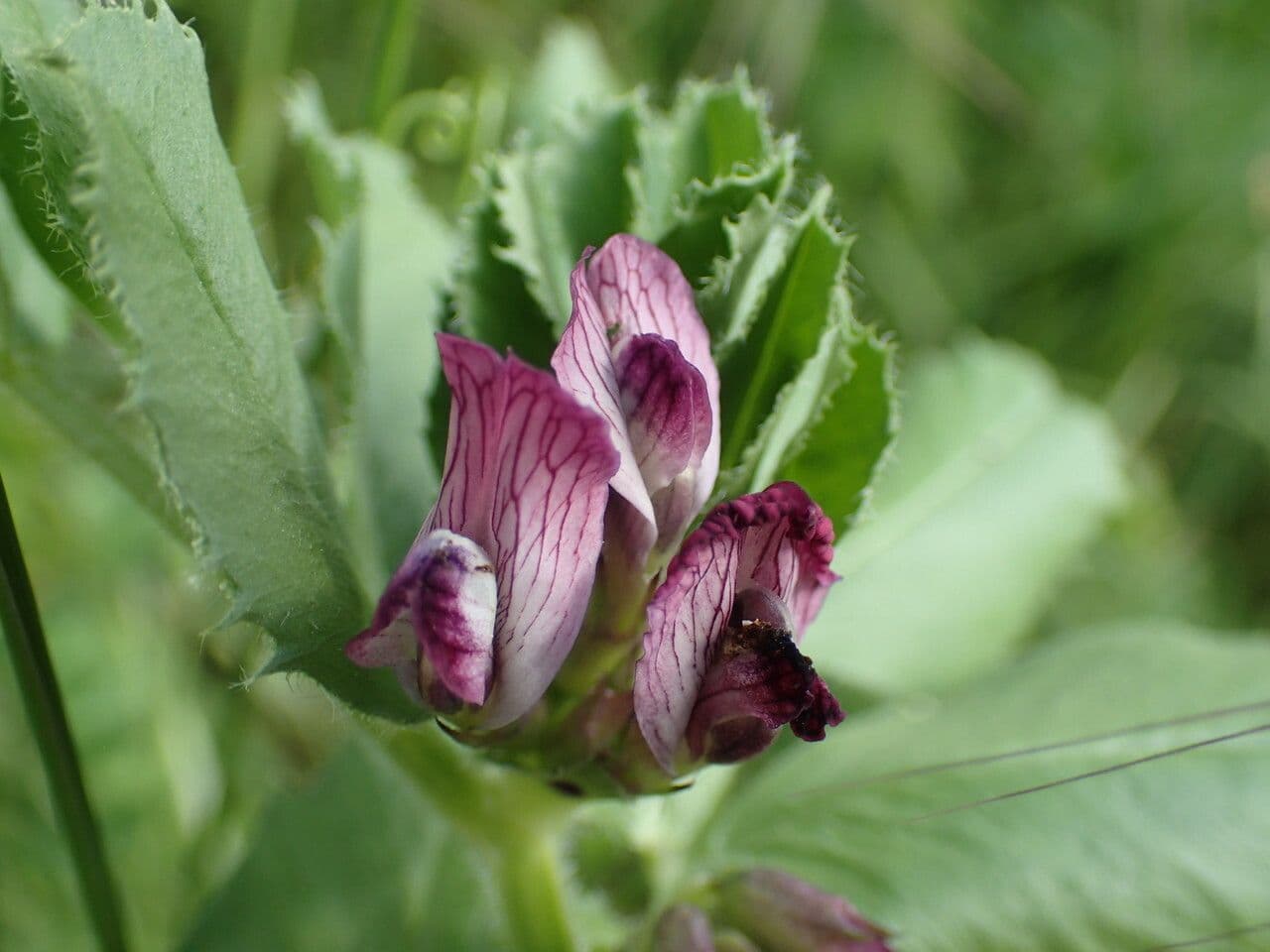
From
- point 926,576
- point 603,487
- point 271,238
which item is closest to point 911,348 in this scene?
point 926,576

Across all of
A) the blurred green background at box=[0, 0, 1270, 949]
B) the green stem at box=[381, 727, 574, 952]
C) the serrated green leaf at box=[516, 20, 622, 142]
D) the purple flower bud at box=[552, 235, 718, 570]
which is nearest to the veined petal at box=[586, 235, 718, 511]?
the purple flower bud at box=[552, 235, 718, 570]

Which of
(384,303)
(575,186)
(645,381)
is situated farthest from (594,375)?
(384,303)

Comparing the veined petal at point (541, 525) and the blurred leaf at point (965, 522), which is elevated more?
the veined petal at point (541, 525)

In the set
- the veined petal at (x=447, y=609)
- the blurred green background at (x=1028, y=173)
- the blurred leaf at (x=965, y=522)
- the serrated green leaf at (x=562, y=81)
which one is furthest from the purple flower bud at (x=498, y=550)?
the blurred green background at (x=1028, y=173)

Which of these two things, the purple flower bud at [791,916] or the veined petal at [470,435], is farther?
the purple flower bud at [791,916]

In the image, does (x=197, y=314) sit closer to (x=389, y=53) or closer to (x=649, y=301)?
(x=649, y=301)

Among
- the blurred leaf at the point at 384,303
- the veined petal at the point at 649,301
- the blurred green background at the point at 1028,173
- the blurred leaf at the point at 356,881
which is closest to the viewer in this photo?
the veined petal at the point at 649,301

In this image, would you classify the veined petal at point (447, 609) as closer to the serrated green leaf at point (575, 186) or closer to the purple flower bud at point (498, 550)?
the purple flower bud at point (498, 550)
